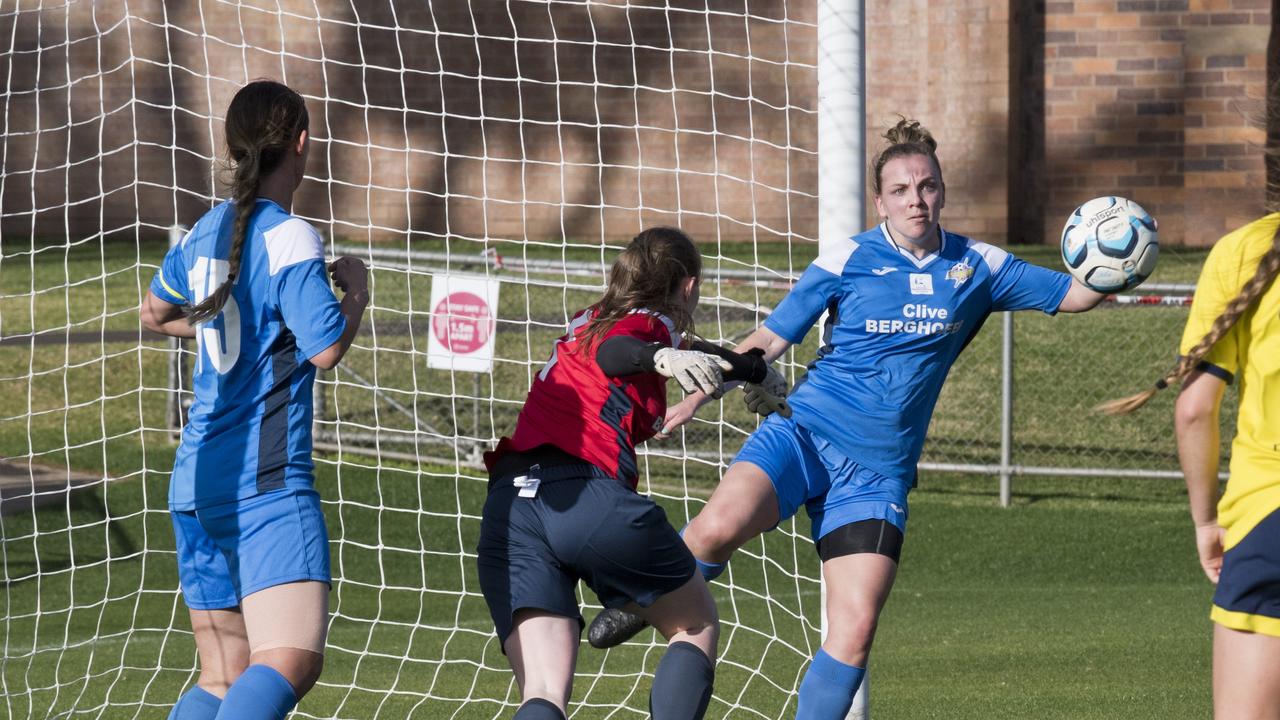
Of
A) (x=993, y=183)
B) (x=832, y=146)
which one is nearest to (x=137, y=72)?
(x=993, y=183)

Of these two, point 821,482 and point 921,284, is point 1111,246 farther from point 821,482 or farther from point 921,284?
point 821,482

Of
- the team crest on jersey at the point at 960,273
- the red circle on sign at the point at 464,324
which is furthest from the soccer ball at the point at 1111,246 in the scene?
the red circle on sign at the point at 464,324

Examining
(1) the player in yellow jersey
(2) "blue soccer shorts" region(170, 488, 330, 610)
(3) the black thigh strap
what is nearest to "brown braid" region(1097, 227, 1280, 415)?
(1) the player in yellow jersey

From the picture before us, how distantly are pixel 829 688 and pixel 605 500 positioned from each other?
1011mm

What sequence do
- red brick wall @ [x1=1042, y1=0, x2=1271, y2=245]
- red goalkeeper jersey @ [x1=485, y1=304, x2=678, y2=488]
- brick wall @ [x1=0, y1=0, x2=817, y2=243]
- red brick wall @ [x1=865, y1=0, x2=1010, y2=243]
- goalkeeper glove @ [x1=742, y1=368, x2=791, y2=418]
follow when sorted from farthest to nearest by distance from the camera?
brick wall @ [x1=0, y1=0, x2=817, y2=243] → red brick wall @ [x1=865, y1=0, x2=1010, y2=243] → red brick wall @ [x1=1042, y1=0, x2=1271, y2=245] → goalkeeper glove @ [x1=742, y1=368, x2=791, y2=418] → red goalkeeper jersey @ [x1=485, y1=304, x2=678, y2=488]

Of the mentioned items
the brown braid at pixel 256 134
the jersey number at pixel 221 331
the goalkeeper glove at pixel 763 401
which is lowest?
the goalkeeper glove at pixel 763 401

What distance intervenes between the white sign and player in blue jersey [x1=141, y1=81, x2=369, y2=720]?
6235 millimetres

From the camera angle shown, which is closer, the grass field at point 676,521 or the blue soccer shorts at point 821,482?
the blue soccer shorts at point 821,482

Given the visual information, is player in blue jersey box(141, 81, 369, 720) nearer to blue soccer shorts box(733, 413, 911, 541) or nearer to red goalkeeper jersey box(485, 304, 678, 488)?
red goalkeeper jersey box(485, 304, 678, 488)

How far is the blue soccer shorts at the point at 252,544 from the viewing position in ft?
11.5

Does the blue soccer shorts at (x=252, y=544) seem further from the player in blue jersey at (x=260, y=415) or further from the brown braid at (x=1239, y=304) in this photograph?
the brown braid at (x=1239, y=304)

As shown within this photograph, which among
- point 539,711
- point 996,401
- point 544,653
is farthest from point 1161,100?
point 539,711

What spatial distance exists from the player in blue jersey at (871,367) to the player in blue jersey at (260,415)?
49.9 inches

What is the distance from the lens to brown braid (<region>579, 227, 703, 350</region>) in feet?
13.1
